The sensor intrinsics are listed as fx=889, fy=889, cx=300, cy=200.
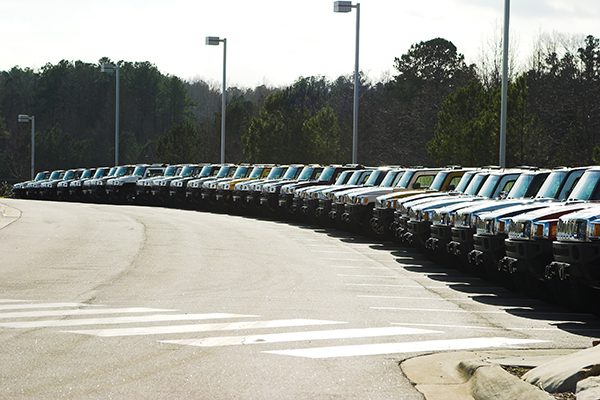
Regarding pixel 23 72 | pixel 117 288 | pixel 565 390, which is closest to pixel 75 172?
pixel 117 288

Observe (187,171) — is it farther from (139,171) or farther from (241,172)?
(241,172)

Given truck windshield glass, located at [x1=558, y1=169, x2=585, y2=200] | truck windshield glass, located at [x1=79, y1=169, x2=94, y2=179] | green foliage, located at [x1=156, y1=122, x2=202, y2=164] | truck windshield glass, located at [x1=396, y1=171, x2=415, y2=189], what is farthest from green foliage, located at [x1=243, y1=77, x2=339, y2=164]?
truck windshield glass, located at [x1=558, y1=169, x2=585, y2=200]

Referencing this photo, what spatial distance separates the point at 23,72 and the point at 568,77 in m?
121

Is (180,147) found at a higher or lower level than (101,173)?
higher

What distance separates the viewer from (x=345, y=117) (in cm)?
8506

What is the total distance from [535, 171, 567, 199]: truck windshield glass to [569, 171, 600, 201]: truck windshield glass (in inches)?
34.8

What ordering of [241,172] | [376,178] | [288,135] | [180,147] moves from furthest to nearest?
[180,147] → [288,135] → [241,172] → [376,178]

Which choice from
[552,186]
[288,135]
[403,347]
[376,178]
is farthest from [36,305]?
[288,135]

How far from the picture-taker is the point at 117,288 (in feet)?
43.5

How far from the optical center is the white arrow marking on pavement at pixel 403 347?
27.8 feet

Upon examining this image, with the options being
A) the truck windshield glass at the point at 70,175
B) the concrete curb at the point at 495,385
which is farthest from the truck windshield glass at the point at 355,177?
the truck windshield glass at the point at 70,175

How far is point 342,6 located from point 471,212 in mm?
21978

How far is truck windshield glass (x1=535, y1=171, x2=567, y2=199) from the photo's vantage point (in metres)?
13.9

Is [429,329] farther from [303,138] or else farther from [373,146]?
[373,146]
